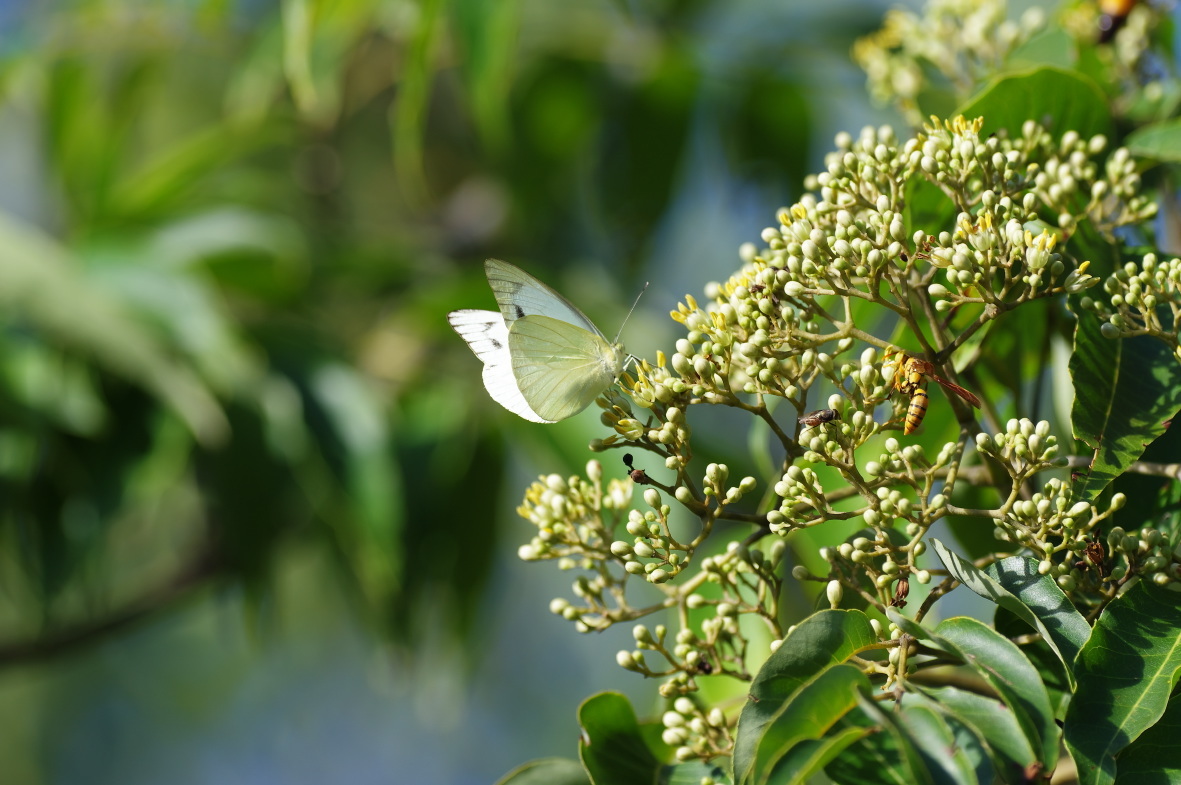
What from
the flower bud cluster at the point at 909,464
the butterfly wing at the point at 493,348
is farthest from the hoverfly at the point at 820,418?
the butterfly wing at the point at 493,348

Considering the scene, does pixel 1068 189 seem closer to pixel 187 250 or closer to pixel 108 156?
pixel 187 250

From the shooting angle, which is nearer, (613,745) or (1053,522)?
(1053,522)

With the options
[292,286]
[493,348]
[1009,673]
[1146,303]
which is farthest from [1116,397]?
[292,286]

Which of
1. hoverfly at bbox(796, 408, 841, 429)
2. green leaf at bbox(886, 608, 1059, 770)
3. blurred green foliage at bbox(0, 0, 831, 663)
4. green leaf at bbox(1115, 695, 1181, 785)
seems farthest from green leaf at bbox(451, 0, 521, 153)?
green leaf at bbox(1115, 695, 1181, 785)

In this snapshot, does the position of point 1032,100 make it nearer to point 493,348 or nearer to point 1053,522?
point 1053,522

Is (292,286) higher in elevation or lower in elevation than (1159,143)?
higher

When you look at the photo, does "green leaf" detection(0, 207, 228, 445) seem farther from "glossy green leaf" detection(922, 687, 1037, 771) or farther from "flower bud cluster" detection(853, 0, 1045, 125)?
"glossy green leaf" detection(922, 687, 1037, 771)
